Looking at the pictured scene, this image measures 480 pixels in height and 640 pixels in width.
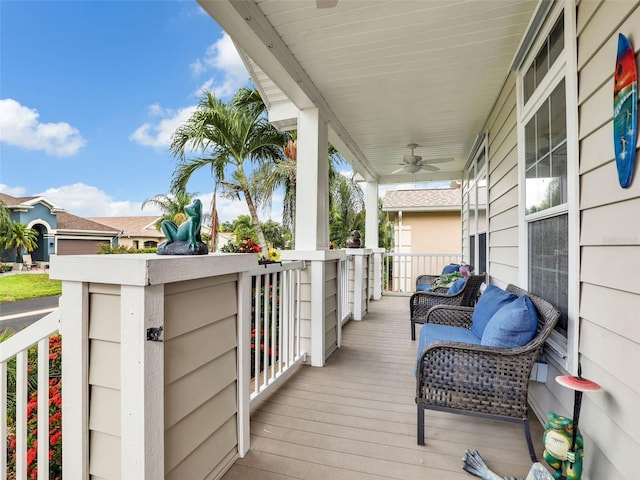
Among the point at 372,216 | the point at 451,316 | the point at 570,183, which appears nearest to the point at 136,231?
the point at 372,216

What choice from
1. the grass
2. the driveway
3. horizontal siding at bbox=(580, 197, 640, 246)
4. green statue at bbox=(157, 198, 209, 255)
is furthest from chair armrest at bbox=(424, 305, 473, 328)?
the grass

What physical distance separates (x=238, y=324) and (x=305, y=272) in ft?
4.72

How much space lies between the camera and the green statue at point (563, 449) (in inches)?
55.3

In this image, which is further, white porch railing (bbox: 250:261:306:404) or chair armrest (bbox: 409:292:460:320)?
chair armrest (bbox: 409:292:460:320)

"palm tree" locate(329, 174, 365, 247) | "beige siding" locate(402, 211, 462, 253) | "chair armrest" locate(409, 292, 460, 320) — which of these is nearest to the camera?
"chair armrest" locate(409, 292, 460, 320)

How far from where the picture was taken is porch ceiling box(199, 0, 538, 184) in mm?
2086

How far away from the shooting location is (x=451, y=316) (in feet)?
10.1

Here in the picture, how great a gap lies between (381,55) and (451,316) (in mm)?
2364

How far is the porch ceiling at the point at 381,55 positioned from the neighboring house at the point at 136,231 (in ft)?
21.6

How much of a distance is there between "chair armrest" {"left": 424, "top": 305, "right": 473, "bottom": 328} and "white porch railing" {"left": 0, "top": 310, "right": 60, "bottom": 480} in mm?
2761

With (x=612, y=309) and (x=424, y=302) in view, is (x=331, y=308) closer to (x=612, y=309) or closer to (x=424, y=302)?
(x=424, y=302)

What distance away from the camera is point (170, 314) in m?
1.31

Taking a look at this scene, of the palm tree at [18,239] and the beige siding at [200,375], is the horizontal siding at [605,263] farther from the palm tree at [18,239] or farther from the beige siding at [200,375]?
the palm tree at [18,239]

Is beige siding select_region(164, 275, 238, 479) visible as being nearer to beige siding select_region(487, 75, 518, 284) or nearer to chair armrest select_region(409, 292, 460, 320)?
beige siding select_region(487, 75, 518, 284)
